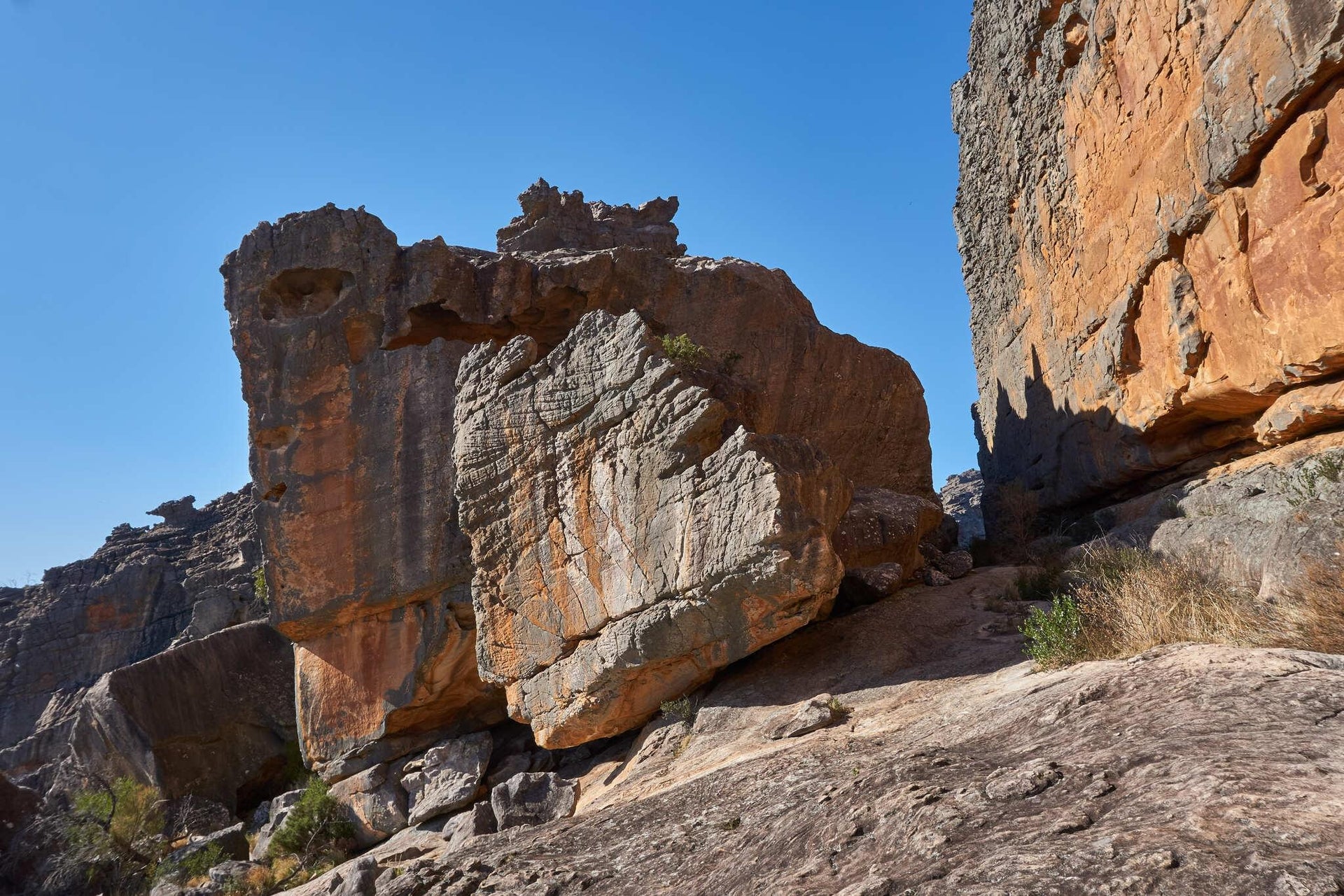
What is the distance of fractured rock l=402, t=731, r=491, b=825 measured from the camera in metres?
14.6

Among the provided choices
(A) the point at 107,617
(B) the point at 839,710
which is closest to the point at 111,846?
(B) the point at 839,710

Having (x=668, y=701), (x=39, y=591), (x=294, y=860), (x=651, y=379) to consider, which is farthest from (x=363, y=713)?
(x=39, y=591)

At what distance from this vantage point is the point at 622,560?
11.6 m

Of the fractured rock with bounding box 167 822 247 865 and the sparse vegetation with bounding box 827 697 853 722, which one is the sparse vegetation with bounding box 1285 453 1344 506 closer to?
the sparse vegetation with bounding box 827 697 853 722

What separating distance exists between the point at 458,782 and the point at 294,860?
143 inches

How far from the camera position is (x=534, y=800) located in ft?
34.4

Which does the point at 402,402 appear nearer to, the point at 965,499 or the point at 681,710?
the point at 681,710

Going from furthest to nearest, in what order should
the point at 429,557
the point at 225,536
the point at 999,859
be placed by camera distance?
the point at 225,536 → the point at 429,557 → the point at 999,859

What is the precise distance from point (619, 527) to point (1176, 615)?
23.0ft

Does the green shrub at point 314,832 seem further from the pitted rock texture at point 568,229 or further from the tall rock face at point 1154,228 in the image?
the tall rock face at point 1154,228

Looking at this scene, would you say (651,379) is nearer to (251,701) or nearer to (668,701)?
(668,701)

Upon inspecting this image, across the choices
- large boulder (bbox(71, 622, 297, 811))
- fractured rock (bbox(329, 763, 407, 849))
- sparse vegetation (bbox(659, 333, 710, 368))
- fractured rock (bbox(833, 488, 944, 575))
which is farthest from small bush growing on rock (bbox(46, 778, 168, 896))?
fractured rock (bbox(833, 488, 944, 575))

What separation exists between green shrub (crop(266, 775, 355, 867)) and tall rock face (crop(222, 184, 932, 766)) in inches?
45.9

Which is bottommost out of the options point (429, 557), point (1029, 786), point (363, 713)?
point (1029, 786)
